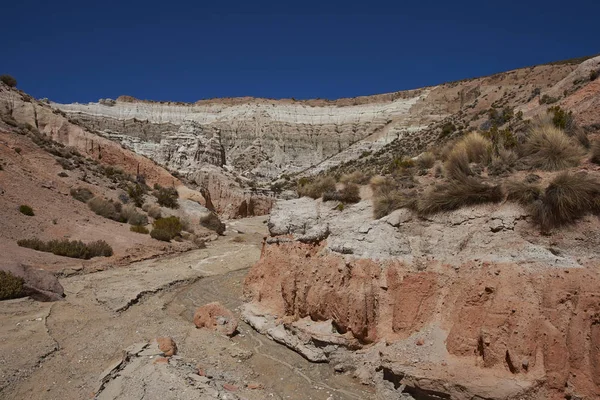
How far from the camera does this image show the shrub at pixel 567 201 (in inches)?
206

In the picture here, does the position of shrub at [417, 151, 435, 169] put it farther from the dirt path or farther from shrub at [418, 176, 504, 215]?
the dirt path

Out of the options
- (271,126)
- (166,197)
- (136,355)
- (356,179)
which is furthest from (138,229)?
(271,126)

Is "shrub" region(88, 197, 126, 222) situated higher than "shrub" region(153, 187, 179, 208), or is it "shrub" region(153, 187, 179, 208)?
"shrub" region(153, 187, 179, 208)

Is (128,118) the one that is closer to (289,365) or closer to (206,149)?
(206,149)

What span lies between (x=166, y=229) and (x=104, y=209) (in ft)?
10.1

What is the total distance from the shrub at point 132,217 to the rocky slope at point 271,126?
23.4 meters

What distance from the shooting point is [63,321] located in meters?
7.74

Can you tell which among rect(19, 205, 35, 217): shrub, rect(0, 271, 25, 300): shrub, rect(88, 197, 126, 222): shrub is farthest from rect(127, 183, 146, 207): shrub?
rect(0, 271, 25, 300): shrub

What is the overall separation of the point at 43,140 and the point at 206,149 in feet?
80.9

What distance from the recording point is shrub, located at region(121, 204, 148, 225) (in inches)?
737

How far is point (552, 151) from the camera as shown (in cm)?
695

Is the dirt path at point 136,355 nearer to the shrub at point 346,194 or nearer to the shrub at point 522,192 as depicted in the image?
the shrub at point 346,194

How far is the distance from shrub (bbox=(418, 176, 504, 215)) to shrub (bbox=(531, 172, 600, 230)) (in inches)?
30.8

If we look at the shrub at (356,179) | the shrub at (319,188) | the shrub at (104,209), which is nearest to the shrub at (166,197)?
the shrub at (104,209)
